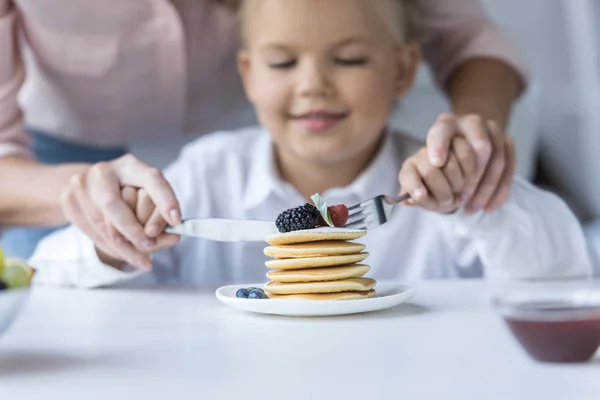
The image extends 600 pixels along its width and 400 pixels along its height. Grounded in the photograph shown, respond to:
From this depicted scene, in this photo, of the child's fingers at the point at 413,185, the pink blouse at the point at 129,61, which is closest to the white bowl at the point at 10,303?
the child's fingers at the point at 413,185

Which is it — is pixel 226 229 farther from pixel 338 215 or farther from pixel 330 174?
pixel 330 174

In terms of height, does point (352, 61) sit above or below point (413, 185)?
above

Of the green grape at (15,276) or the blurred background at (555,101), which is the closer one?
the green grape at (15,276)

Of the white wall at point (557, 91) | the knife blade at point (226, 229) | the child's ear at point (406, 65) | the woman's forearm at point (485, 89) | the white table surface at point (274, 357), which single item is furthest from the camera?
the white wall at point (557, 91)

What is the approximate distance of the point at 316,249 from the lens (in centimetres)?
81

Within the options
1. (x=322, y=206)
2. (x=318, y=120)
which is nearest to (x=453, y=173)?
(x=322, y=206)

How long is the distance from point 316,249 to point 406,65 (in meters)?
0.80

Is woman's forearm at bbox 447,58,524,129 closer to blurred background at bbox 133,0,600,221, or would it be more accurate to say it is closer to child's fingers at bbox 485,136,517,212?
child's fingers at bbox 485,136,517,212

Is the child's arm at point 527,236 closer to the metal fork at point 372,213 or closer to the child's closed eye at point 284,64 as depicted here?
the metal fork at point 372,213

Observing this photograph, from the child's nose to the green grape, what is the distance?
2.55 feet

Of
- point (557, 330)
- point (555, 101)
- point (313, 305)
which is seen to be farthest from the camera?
point (555, 101)

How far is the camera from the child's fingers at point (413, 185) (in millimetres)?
1006

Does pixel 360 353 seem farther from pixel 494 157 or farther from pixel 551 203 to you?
pixel 551 203

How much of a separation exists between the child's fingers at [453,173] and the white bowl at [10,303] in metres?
0.57
